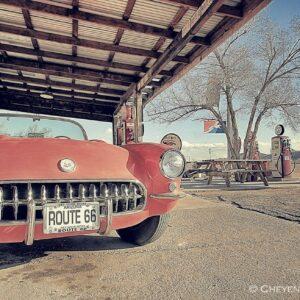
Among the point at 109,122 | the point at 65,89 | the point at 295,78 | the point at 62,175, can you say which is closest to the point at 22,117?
the point at 62,175

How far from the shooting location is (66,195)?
8.23 ft

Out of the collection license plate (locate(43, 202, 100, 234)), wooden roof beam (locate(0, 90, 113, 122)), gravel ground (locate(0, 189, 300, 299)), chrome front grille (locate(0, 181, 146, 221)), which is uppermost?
wooden roof beam (locate(0, 90, 113, 122))

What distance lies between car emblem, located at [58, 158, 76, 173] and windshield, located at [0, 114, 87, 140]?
1.54 metres

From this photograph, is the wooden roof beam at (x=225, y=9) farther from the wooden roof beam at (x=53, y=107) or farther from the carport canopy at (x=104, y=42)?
the wooden roof beam at (x=53, y=107)

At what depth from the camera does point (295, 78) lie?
62.2 feet

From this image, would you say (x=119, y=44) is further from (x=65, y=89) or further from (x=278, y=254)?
(x=278, y=254)

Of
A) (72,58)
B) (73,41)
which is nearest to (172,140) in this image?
(72,58)

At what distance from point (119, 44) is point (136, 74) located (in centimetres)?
154

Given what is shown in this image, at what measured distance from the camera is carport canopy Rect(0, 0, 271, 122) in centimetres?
493

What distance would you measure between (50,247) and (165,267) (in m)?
1.38

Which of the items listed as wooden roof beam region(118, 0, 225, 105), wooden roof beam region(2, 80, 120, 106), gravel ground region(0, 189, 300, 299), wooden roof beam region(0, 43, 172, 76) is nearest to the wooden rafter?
wooden roof beam region(118, 0, 225, 105)

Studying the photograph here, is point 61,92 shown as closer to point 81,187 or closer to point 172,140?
point 172,140

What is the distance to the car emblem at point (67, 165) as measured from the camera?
8.25 ft

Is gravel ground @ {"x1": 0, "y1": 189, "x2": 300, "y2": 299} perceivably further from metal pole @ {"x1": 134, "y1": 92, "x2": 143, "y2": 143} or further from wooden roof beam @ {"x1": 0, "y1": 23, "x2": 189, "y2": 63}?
metal pole @ {"x1": 134, "y1": 92, "x2": 143, "y2": 143}
